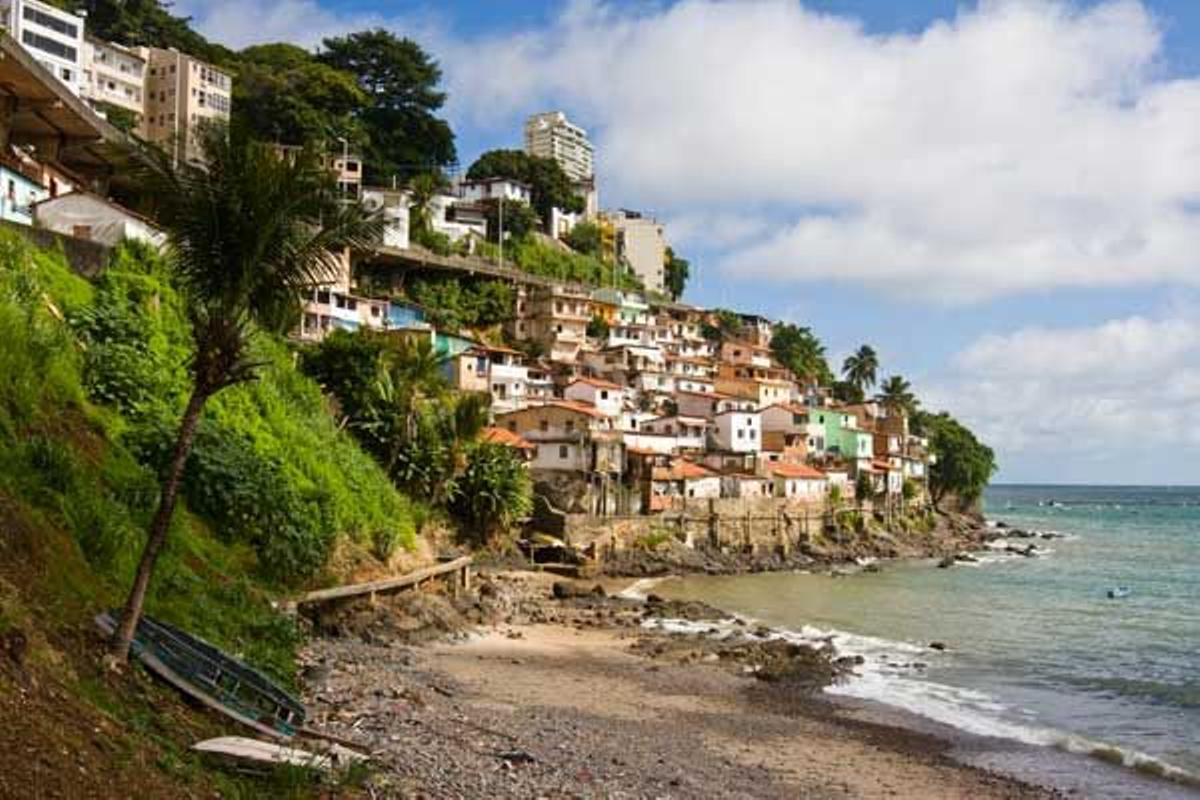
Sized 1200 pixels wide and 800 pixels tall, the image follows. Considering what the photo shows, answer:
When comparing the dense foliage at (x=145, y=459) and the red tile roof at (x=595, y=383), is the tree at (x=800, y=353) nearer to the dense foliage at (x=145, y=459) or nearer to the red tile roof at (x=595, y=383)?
the red tile roof at (x=595, y=383)

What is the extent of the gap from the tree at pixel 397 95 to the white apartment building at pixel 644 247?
115ft

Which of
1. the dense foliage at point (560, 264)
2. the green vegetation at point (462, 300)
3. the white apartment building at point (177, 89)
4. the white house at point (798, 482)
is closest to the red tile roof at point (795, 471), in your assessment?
the white house at point (798, 482)

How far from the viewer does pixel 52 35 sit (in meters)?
79.8

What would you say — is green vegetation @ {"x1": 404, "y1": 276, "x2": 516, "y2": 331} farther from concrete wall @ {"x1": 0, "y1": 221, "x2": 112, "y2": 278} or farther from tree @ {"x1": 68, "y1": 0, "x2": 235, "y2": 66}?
concrete wall @ {"x1": 0, "y1": 221, "x2": 112, "y2": 278}

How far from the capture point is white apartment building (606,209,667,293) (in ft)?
447

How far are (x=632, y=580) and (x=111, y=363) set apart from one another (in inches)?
1406

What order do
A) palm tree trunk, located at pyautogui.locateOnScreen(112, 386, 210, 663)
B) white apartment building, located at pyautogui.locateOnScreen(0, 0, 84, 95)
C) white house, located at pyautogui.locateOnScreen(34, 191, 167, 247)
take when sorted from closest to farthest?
palm tree trunk, located at pyautogui.locateOnScreen(112, 386, 210, 663), white house, located at pyautogui.locateOnScreen(34, 191, 167, 247), white apartment building, located at pyautogui.locateOnScreen(0, 0, 84, 95)

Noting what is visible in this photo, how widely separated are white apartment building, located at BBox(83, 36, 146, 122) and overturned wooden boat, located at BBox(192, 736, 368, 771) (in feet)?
267

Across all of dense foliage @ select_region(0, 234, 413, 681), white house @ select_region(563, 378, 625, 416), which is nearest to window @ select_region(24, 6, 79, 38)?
white house @ select_region(563, 378, 625, 416)

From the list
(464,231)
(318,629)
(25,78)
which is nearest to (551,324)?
(464,231)

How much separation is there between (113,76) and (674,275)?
3017 inches

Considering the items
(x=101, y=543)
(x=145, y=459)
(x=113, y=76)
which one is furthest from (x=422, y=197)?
(x=101, y=543)

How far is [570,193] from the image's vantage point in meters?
127

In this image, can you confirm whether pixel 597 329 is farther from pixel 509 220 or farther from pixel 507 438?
pixel 507 438
